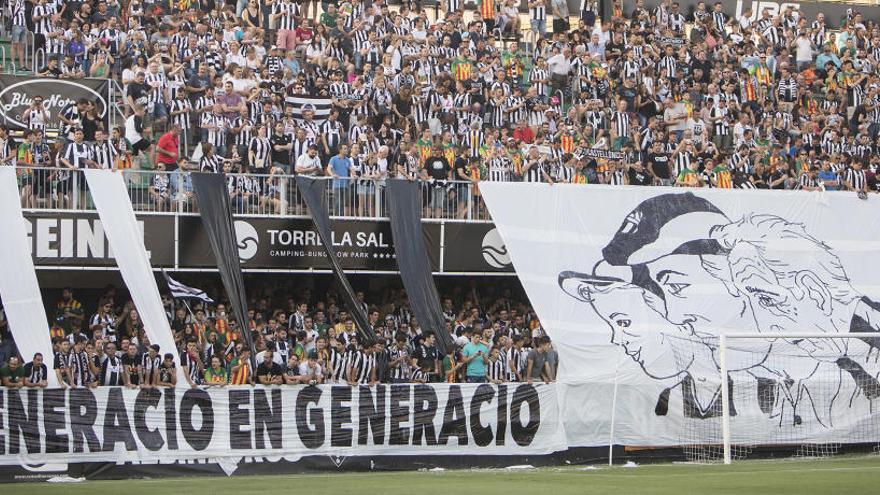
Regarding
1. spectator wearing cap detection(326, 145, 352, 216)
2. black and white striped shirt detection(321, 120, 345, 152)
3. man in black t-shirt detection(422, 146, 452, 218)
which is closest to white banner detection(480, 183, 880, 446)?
man in black t-shirt detection(422, 146, 452, 218)

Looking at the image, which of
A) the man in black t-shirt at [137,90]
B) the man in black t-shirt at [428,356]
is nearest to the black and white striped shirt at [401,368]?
the man in black t-shirt at [428,356]

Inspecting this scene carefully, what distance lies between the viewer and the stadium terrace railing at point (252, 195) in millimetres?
22938

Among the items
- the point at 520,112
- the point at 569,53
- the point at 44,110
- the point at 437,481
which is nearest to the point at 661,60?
the point at 569,53

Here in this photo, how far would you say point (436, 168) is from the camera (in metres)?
25.6

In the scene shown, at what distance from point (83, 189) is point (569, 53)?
1119 centimetres

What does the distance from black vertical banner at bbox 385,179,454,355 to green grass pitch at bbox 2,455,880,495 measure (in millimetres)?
4027

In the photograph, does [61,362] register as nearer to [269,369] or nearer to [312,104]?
[269,369]

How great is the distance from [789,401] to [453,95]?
8743 mm

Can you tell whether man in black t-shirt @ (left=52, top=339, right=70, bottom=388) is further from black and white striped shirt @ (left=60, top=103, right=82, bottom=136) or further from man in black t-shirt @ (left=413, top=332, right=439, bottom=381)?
man in black t-shirt @ (left=413, top=332, right=439, bottom=381)

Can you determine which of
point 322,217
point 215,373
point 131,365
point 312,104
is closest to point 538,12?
point 312,104

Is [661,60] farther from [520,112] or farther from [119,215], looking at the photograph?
[119,215]

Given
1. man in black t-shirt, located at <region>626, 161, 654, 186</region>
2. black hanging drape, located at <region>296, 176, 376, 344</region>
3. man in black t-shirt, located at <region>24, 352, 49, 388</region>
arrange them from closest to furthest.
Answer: man in black t-shirt, located at <region>24, 352, 49, 388</region>, black hanging drape, located at <region>296, 176, 376, 344</region>, man in black t-shirt, located at <region>626, 161, 654, 186</region>

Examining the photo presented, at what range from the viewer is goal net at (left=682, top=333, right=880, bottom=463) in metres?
22.5

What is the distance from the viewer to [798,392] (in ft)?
76.0
